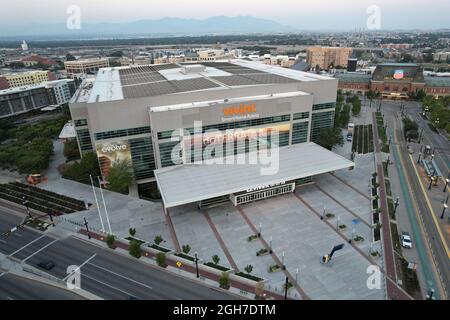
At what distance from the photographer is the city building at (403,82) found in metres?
146

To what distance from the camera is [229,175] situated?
6184 cm

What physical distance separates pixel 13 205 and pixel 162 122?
40.0 meters

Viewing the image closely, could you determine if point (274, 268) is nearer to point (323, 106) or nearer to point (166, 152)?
point (166, 152)

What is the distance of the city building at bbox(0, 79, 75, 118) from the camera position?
422ft

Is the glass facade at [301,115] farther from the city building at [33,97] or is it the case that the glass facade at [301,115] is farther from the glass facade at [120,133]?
the city building at [33,97]

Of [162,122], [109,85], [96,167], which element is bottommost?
[96,167]

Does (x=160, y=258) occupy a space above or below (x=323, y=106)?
below

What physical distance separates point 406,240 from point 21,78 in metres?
208

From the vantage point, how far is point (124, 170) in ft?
214

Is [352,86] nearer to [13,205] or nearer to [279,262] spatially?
[279,262]

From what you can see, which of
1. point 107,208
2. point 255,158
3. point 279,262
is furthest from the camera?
point 255,158

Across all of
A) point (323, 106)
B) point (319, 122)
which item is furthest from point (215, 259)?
point (323, 106)

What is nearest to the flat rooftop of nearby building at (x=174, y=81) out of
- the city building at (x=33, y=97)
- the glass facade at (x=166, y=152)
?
the glass facade at (x=166, y=152)
